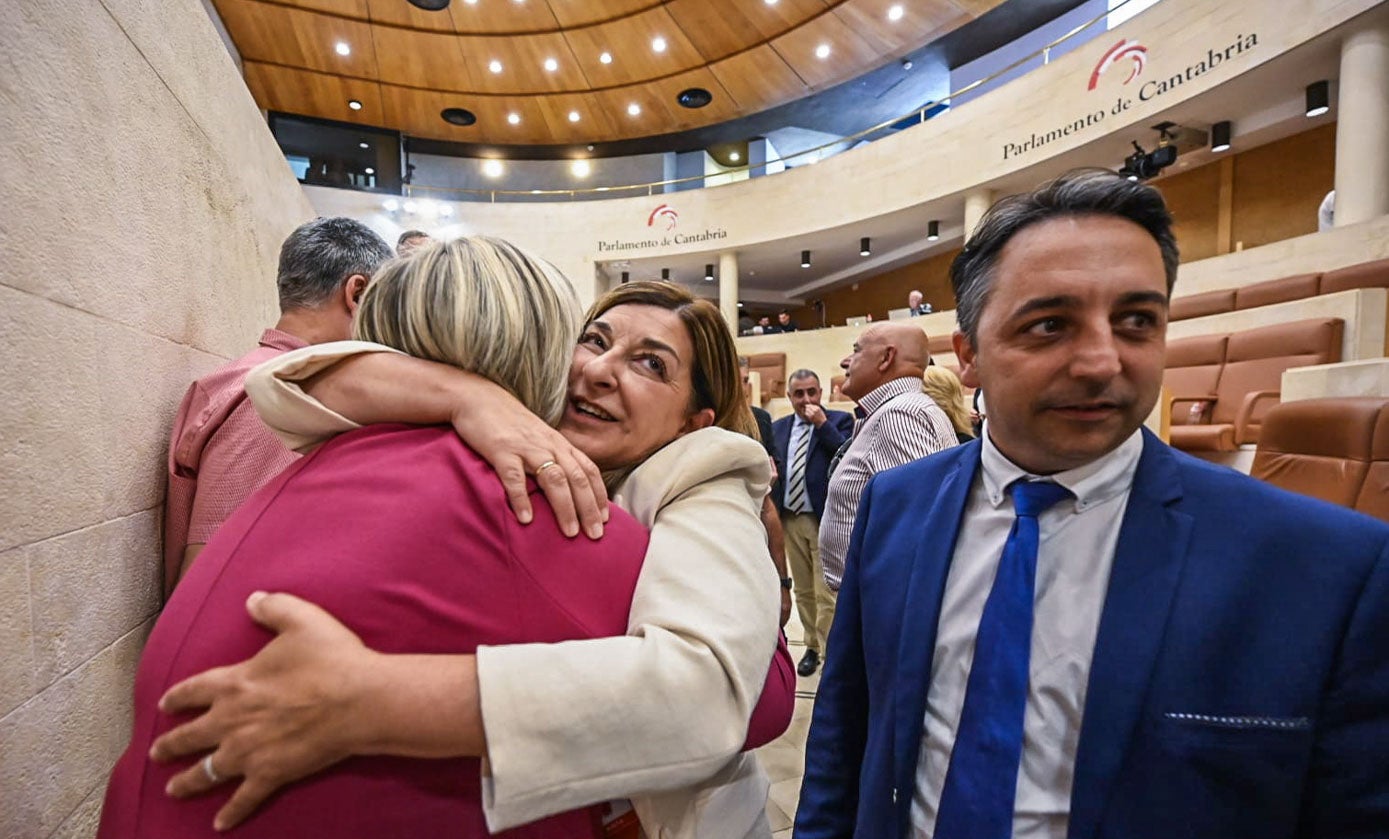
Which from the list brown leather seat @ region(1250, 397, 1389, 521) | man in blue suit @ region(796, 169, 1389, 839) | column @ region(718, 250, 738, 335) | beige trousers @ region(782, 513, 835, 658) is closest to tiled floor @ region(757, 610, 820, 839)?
beige trousers @ region(782, 513, 835, 658)

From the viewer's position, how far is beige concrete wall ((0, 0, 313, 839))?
0.90m

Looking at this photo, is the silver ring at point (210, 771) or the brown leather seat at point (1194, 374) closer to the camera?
the silver ring at point (210, 771)

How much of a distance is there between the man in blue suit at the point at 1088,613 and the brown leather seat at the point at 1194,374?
17.6 ft

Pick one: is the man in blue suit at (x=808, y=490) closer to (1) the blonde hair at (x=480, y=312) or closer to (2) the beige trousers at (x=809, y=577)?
(2) the beige trousers at (x=809, y=577)

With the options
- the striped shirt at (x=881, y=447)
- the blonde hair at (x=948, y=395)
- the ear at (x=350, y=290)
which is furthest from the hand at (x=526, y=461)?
the blonde hair at (x=948, y=395)

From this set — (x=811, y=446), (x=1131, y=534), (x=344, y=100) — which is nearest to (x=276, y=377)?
(x=1131, y=534)

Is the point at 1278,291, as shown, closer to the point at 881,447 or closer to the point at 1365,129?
the point at 1365,129

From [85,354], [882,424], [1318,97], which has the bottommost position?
[882,424]

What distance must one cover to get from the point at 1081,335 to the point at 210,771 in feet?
3.68

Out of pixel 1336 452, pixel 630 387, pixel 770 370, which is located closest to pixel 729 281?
pixel 770 370

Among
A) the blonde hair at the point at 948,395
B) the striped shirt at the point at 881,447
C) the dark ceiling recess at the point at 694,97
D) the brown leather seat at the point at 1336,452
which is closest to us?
the brown leather seat at the point at 1336,452

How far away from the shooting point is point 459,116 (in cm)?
1356

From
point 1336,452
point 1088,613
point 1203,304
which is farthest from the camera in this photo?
point 1203,304

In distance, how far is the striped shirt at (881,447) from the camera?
2295mm
